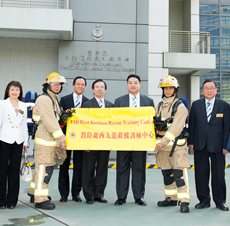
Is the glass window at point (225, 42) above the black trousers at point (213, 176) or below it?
above

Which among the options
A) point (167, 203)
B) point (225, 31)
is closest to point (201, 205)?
point (167, 203)

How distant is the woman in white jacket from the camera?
4906mm

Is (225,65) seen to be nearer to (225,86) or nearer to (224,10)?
(225,86)

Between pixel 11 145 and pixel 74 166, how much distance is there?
4.39ft

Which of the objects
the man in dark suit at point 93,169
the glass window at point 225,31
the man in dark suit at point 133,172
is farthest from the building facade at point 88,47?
the glass window at point 225,31

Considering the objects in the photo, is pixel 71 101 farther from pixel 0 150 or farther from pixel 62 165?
pixel 0 150

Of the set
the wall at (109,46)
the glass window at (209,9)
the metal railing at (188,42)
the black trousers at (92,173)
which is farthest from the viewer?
the glass window at (209,9)

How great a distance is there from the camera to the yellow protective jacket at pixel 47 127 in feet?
16.1

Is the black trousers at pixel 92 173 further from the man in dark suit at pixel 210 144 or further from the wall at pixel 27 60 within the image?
the wall at pixel 27 60

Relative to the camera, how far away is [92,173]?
5.56 m

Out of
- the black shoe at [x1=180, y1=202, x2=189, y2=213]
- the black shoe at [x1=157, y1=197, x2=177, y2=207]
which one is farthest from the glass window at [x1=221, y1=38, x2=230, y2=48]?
the black shoe at [x1=180, y1=202, x2=189, y2=213]

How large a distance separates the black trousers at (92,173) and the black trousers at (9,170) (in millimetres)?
1207

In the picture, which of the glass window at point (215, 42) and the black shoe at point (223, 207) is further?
the glass window at point (215, 42)

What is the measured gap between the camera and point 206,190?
5.20m
